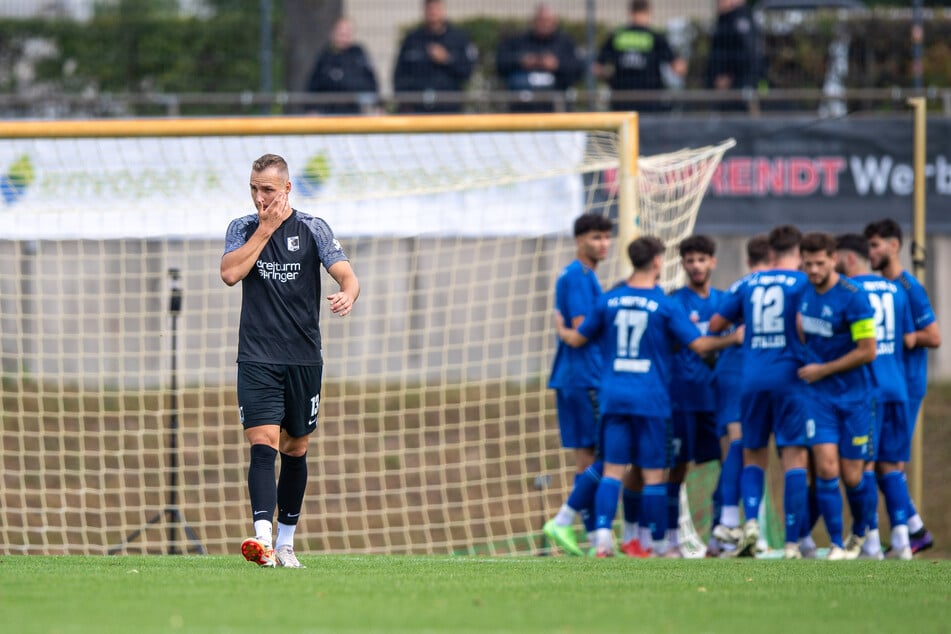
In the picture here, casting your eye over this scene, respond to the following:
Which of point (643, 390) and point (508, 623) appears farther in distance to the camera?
point (643, 390)

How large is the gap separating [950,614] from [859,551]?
378cm

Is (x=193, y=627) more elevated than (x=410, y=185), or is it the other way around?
(x=410, y=185)

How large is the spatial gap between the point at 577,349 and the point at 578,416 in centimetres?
47

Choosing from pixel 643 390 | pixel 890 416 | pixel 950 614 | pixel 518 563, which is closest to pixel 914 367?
pixel 890 416

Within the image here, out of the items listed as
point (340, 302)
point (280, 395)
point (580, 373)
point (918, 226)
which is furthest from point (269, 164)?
point (918, 226)

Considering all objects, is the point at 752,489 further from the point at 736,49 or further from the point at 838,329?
the point at 736,49

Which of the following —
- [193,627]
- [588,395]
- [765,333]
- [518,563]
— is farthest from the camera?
[588,395]

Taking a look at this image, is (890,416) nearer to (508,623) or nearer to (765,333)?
(765,333)

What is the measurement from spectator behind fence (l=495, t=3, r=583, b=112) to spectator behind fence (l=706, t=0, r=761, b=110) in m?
1.48

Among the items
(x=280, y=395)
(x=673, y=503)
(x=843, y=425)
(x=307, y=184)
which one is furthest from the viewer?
(x=307, y=184)

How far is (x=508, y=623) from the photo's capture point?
4918 mm

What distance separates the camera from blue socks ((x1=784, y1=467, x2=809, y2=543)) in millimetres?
8773

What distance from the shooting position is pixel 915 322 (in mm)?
9641

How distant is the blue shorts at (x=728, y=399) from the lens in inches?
370
